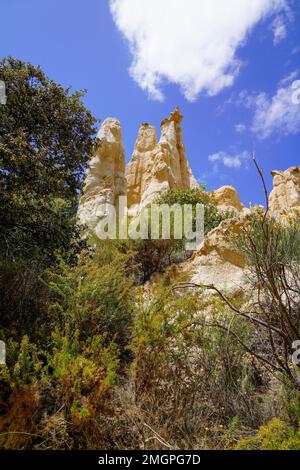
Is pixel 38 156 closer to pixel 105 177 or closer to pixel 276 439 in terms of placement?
pixel 276 439

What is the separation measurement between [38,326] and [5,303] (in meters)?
0.64

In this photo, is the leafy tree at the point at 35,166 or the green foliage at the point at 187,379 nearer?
the green foliage at the point at 187,379

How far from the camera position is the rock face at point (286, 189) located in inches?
1416

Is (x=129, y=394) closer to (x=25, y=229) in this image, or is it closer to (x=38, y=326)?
(x=38, y=326)

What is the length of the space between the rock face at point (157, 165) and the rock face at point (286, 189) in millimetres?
12898

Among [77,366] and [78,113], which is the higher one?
[78,113]

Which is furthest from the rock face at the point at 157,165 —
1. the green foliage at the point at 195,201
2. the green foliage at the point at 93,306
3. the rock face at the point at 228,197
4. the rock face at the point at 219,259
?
the green foliage at the point at 93,306

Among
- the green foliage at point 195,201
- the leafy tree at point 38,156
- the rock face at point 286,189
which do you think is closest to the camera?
the leafy tree at point 38,156

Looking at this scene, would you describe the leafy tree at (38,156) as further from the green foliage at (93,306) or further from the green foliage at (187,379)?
the green foliage at (187,379)

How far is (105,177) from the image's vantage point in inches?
864

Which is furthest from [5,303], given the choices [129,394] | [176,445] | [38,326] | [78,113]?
[78,113]

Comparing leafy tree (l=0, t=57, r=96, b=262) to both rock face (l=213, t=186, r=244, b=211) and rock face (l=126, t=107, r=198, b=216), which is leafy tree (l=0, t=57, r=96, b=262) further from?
rock face (l=213, t=186, r=244, b=211)

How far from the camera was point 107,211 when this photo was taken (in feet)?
63.7

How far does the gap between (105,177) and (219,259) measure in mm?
16369
